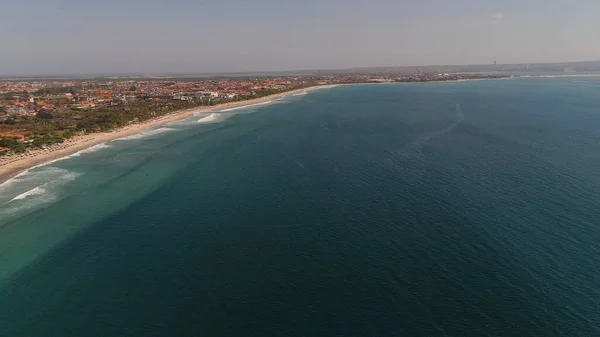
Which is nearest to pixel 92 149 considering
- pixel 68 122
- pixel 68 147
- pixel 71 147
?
pixel 71 147

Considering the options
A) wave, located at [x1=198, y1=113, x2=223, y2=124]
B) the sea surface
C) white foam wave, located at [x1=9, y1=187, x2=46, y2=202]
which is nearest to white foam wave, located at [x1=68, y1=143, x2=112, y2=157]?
the sea surface

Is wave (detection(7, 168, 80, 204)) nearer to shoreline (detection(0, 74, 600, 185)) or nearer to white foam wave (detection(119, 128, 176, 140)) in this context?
shoreline (detection(0, 74, 600, 185))

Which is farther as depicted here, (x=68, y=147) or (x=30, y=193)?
(x=68, y=147)

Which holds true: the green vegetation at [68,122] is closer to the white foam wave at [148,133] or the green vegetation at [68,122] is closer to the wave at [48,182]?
the white foam wave at [148,133]

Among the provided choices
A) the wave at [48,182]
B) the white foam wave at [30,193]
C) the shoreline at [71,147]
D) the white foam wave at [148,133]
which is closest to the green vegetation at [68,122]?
the shoreline at [71,147]

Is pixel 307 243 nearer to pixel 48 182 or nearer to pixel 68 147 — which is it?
pixel 48 182

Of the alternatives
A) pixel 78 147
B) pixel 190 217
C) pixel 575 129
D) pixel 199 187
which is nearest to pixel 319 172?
pixel 199 187

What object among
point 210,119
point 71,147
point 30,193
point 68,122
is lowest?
point 30,193

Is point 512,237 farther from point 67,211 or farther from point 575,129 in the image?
point 575,129
